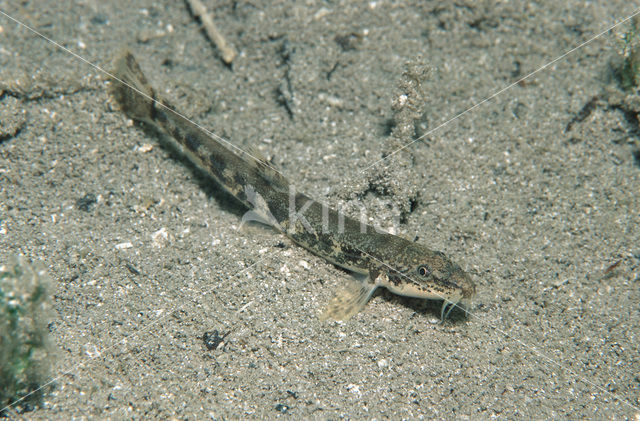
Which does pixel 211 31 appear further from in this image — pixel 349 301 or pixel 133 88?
pixel 349 301

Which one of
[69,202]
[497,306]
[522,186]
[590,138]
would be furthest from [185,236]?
[590,138]

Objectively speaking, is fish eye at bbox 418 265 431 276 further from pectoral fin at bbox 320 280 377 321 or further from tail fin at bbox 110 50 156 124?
tail fin at bbox 110 50 156 124

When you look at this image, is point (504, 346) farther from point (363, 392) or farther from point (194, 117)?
point (194, 117)

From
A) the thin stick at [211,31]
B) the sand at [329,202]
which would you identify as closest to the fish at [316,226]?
the sand at [329,202]

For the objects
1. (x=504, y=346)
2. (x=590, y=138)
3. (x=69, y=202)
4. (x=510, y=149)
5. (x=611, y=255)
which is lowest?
(x=69, y=202)

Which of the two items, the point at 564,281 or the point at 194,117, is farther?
the point at 194,117

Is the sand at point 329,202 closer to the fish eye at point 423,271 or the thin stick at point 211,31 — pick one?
the thin stick at point 211,31

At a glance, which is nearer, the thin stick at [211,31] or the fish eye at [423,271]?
the fish eye at [423,271]
